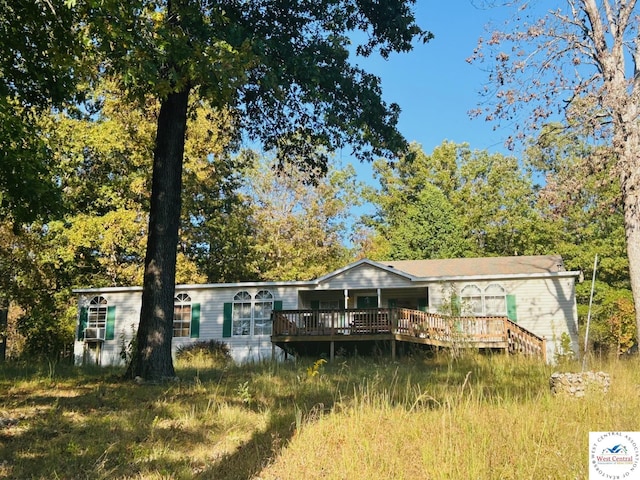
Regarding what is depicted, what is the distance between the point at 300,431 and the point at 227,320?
59.8 feet

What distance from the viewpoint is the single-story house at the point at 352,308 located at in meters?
20.2

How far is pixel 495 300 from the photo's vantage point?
Result: 22.8 m

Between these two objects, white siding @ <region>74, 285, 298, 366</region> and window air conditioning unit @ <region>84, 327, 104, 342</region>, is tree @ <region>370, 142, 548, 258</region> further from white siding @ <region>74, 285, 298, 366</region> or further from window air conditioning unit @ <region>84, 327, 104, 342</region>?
window air conditioning unit @ <region>84, 327, 104, 342</region>

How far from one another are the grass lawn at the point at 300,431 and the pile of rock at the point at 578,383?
13 centimetres

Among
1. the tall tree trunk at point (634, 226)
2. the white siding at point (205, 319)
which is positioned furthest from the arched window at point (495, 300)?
the tall tree trunk at point (634, 226)

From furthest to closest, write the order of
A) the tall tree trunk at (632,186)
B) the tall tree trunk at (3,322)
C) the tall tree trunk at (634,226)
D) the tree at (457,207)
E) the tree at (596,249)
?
the tree at (457,207) → the tree at (596,249) → the tall tree trunk at (3,322) → the tall tree trunk at (634,226) → the tall tree trunk at (632,186)

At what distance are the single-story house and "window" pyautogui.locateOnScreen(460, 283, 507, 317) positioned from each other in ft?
0.12

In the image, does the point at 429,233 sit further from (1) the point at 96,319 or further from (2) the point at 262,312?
(1) the point at 96,319

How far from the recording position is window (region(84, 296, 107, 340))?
82.2 feet

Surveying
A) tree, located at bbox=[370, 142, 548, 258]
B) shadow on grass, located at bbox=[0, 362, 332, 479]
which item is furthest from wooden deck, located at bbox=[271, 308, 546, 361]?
tree, located at bbox=[370, 142, 548, 258]

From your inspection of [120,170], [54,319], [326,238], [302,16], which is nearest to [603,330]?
[326,238]

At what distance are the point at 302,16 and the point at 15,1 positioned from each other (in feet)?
20.4

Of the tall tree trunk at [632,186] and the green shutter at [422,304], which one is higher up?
the tall tree trunk at [632,186]

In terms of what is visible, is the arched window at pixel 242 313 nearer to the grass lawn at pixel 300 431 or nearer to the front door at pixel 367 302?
the front door at pixel 367 302
